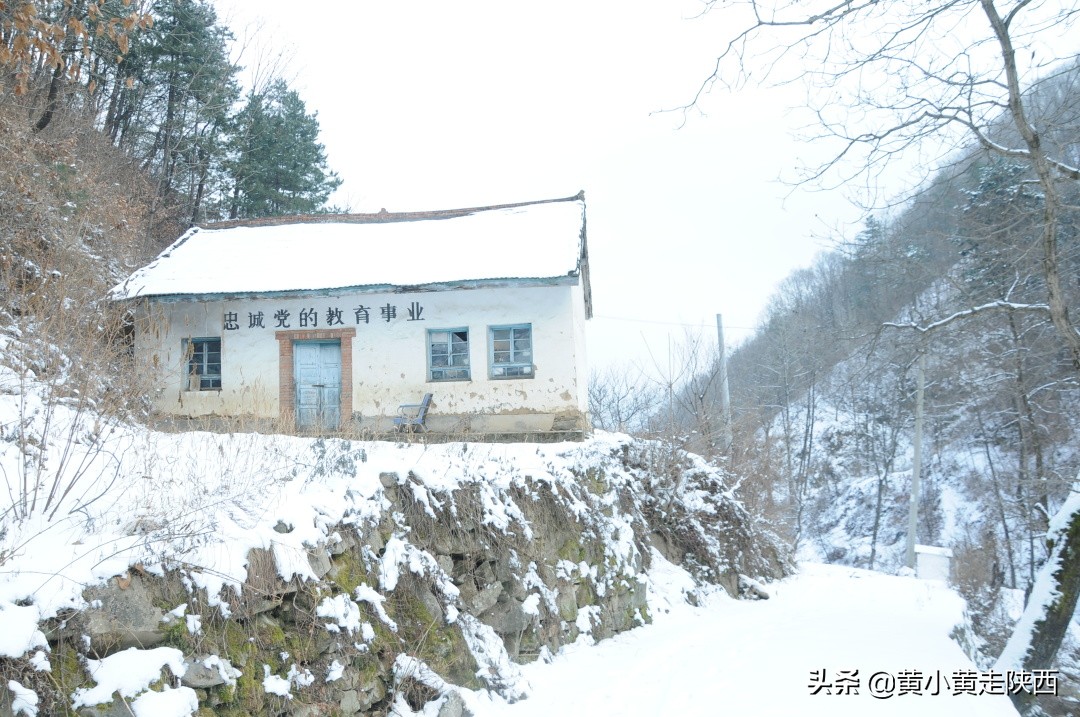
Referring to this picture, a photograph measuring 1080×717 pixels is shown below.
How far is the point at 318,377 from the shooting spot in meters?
15.9

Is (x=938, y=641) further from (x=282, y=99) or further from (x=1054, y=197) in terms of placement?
(x=282, y=99)

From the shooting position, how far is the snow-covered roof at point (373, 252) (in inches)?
600

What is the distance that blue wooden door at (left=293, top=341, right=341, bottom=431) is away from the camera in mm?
15820

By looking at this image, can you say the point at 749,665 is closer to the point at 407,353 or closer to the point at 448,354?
the point at 448,354

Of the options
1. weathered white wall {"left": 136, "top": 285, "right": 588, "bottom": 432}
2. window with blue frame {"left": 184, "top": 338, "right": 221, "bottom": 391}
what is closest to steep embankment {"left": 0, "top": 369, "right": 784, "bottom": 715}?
weathered white wall {"left": 136, "top": 285, "right": 588, "bottom": 432}

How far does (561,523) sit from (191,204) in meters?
23.1

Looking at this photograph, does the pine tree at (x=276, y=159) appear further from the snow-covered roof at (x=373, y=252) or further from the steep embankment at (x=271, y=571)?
the steep embankment at (x=271, y=571)

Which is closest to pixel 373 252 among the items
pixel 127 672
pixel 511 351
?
pixel 511 351

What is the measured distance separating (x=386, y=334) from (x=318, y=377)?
180 centimetres

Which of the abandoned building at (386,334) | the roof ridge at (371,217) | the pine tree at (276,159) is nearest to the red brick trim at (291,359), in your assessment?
the abandoned building at (386,334)

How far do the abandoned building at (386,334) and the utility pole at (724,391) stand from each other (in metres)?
3.12

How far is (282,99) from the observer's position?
29.9m

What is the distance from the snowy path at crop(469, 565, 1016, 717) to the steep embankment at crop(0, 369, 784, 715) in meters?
0.42

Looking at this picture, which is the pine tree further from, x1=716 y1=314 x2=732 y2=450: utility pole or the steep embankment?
the steep embankment
